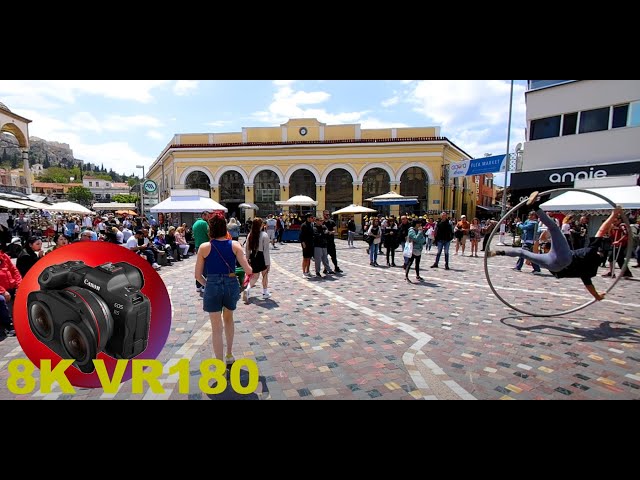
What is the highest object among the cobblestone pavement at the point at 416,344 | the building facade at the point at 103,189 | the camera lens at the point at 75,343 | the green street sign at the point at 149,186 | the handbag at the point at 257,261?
the building facade at the point at 103,189

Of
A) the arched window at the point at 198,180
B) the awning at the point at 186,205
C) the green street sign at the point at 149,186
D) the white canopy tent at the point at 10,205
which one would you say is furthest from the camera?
the arched window at the point at 198,180

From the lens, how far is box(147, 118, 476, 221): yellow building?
30891 millimetres

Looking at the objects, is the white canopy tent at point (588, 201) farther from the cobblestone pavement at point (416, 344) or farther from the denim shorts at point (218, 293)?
the denim shorts at point (218, 293)

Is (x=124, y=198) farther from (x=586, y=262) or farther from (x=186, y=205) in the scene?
(x=586, y=262)

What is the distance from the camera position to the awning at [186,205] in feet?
50.4

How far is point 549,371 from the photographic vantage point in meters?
4.07

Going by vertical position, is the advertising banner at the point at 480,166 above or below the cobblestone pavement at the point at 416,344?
above

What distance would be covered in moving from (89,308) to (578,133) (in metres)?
22.9

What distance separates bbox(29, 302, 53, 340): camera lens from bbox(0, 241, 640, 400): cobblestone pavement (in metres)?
0.90

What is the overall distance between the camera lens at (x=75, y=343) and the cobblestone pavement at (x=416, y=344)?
0.74 m

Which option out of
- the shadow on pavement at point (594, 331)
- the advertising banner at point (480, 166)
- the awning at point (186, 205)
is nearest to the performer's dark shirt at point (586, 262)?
the shadow on pavement at point (594, 331)

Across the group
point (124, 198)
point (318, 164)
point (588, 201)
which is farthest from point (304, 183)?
point (124, 198)

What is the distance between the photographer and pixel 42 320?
3.04 meters
